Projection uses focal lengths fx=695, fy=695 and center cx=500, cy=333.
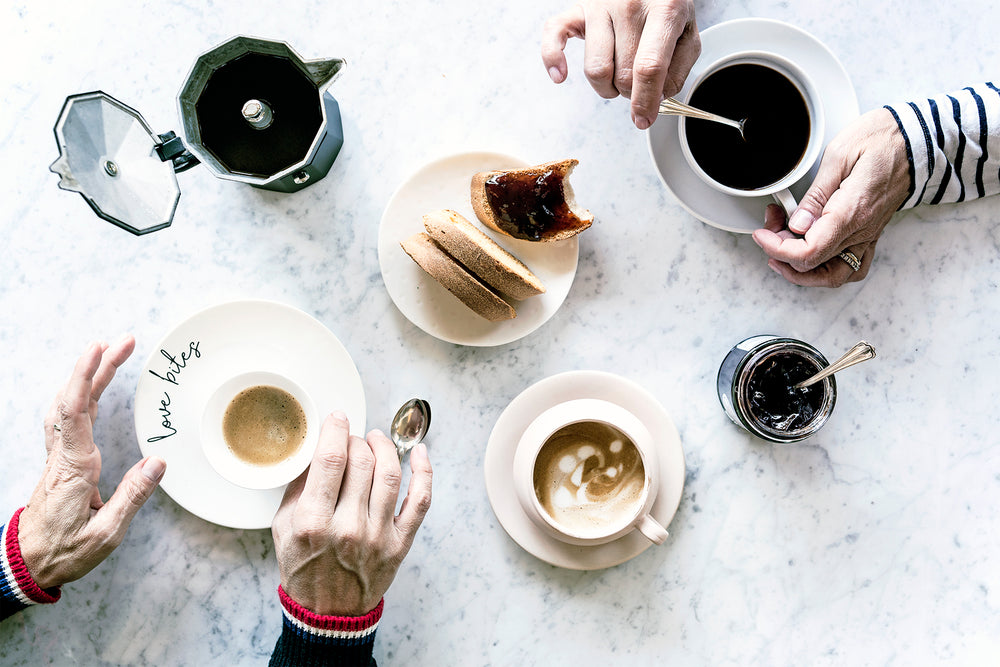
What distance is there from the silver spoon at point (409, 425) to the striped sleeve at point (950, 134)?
1.05 m

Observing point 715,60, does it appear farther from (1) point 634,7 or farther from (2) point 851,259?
(2) point 851,259

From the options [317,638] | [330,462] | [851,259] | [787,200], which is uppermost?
[787,200]

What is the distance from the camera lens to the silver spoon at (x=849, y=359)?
121 cm

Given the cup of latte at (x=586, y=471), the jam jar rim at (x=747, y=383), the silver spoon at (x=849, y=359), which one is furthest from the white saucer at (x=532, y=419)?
the silver spoon at (x=849, y=359)

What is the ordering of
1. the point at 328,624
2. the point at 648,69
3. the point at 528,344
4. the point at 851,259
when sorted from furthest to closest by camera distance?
the point at 528,344
the point at 851,259
the point at 328,624
the point at 648,69

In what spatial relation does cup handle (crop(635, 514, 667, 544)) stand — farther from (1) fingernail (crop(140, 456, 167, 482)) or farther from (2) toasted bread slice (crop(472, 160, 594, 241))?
(1) fingernail (crop(140, 456, 167, 482))

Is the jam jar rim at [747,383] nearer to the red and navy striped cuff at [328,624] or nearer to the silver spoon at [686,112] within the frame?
the silver spoon at [686,112]

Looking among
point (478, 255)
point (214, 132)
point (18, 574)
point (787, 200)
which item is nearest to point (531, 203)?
point (478, 255)

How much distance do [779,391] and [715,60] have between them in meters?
0.64

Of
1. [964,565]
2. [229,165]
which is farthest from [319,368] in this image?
[964,565]

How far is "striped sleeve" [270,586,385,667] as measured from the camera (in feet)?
4.03

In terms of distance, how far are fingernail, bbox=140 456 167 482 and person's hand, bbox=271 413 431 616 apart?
250 millimetres

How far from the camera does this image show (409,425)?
141 cm

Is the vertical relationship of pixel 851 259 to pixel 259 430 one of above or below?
above
